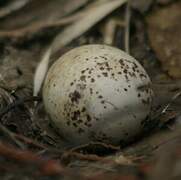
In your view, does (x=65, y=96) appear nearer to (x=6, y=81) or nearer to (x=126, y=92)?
(x=126, y=92)

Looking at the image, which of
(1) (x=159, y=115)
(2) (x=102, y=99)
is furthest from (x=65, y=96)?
(1) (x=159, y=115)

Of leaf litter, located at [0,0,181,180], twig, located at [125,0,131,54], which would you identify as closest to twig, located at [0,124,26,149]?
leaf litter, located at [0,0,181,180]

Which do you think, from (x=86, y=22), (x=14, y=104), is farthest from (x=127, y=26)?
(x=14, y=104)

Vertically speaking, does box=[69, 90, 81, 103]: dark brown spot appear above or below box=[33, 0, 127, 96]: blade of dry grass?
below

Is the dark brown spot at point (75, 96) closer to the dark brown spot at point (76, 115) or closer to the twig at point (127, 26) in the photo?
the dark brown spot at point (76, 115)

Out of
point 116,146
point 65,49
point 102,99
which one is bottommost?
point 116,146

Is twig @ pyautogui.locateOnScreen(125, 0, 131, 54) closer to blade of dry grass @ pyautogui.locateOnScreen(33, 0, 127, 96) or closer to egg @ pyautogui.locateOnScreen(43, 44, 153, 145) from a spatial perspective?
blade of dry grass @ pyautogui.locateOnScreen(33, 0, 127, 96)

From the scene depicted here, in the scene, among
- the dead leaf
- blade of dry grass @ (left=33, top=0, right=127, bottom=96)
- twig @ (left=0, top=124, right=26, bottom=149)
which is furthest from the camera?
blade of dry grass @ (left=33, top=0, right=127, bottom=96)

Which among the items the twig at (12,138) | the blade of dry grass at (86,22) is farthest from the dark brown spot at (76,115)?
the blade of dry grass at (86,22)
